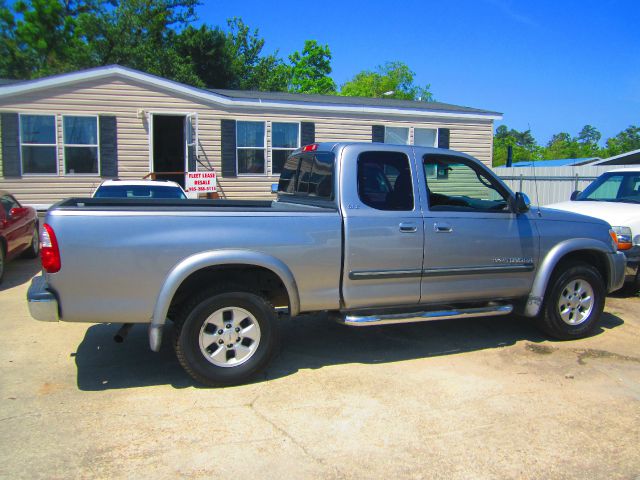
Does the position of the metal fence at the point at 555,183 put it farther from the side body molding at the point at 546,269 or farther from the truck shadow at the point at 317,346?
the side body molding at the point at 546,269

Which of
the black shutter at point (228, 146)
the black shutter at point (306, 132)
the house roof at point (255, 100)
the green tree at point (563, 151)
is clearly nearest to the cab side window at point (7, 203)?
the house roof at point (255, 100)

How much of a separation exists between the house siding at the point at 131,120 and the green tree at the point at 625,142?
4014 cm

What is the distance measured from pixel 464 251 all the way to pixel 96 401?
328 centimetres

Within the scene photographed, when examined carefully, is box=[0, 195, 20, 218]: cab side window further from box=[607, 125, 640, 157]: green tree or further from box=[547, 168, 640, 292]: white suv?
box=[607, 125, 640, 157]: green tree

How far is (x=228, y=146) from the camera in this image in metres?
14.4

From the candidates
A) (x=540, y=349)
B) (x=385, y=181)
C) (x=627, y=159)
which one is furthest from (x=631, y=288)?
(x=627, y=159)

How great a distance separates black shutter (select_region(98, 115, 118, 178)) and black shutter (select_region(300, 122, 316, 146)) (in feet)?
15.5

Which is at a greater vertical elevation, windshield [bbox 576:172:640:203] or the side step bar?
windshield [bbox 576:172:640:203]

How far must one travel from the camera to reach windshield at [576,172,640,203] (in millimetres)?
8352

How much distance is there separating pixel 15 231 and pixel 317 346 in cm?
598

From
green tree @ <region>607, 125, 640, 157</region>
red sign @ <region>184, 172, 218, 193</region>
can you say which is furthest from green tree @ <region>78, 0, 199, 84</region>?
green tree @ <region>607, 125, 640, 157</region>

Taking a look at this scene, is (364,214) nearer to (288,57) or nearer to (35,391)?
(35,391)

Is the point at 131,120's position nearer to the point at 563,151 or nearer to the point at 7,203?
the point at 7,203

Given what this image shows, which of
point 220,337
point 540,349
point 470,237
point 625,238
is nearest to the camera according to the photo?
point 220,337
